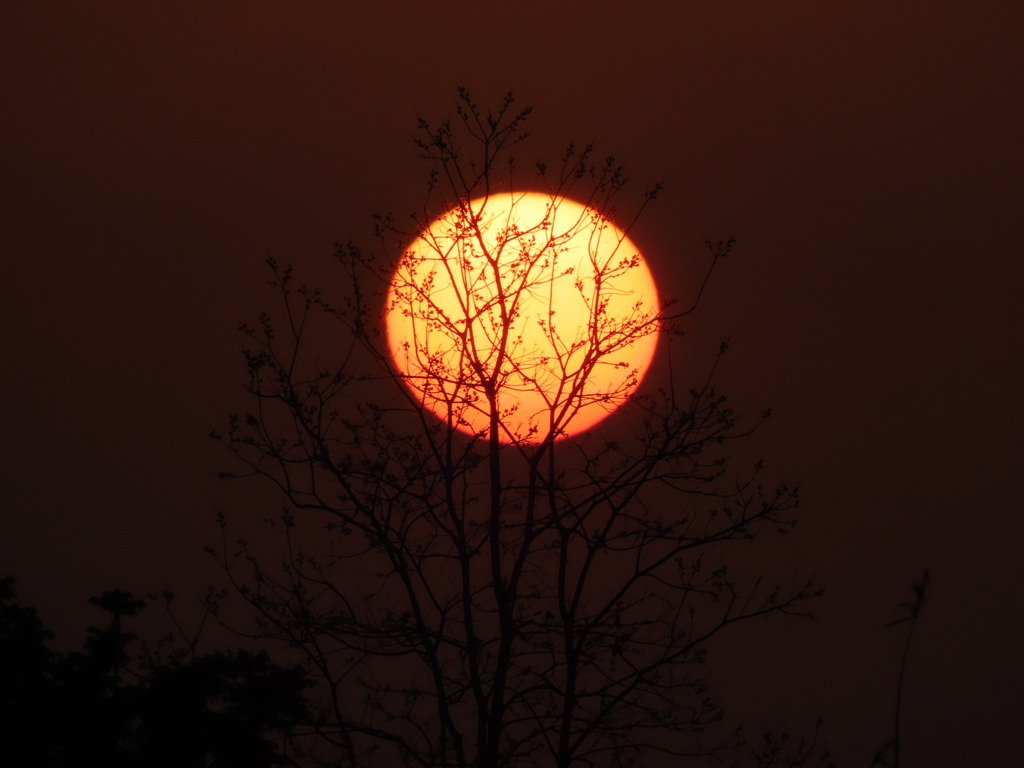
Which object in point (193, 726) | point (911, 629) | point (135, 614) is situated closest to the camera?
point (193, 726)

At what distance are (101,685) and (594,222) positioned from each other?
16.5ft

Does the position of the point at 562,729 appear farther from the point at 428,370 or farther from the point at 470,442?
the point at 428,370

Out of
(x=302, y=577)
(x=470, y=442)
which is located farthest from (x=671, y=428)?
(x=302, y=577)

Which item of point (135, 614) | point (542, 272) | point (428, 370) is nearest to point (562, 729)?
point (428, 370)

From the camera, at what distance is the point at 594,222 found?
794 cm

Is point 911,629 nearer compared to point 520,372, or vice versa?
point 520,372

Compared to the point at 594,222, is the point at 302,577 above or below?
below

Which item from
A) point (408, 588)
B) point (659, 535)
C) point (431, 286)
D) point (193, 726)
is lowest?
point (193, 726)

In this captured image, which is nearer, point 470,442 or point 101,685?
point 470,442

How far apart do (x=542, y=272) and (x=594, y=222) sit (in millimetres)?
500

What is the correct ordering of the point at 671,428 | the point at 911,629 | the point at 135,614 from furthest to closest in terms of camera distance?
the point at 911,629
the point at 135,614
the point at 671,428

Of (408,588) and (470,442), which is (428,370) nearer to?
(470,442)

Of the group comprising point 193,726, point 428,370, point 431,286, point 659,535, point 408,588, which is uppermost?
point 431,286

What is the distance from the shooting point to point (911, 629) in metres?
11.2
